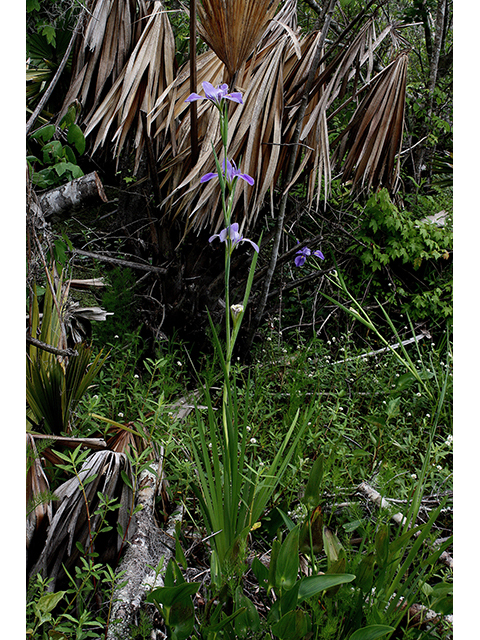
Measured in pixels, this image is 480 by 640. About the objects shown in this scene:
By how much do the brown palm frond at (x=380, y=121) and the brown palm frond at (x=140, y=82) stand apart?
2.92 feet

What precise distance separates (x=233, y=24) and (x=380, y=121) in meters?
0.96

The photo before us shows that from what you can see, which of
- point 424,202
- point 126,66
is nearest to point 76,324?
point 126,66

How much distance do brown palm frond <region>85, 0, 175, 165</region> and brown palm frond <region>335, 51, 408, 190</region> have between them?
889 mm

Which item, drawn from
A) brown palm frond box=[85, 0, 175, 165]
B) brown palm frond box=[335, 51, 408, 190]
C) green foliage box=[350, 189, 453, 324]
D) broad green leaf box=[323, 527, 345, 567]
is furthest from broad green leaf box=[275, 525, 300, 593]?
green foliage box=[350, 189, 453, 324]

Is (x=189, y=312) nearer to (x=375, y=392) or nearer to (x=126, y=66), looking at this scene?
(x=375, y=392)

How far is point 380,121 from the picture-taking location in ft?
6.64

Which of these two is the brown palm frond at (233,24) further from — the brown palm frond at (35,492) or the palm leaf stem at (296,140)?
the brown palm frond at (35,492)

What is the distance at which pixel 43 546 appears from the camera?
35.2 inches

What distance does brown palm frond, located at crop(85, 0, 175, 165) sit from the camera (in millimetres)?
1795

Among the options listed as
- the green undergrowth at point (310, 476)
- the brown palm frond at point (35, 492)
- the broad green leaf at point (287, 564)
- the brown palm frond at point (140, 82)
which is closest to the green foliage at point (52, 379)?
the green undergrowth at point (310, 476)

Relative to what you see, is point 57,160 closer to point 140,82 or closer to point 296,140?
point 140,82

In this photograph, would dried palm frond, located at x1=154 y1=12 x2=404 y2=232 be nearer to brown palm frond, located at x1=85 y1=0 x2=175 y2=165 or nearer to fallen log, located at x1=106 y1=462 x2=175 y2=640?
brown palm frond, located at x1=85 y1=0 x2=175 y2=165

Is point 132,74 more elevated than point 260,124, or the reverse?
point 132,74

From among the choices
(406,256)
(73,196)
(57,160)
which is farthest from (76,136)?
(406,256)
